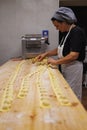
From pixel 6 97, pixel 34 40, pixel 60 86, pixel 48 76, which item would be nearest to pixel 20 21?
pixel 34 40

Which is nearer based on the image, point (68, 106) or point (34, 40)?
point (68, 106)

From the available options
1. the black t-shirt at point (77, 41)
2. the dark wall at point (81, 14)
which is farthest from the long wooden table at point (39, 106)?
the dark wall at point (81, 14)

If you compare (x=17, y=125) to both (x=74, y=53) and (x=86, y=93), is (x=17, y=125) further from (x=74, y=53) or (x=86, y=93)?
(x=86, y=93)

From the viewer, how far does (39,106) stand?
120cm

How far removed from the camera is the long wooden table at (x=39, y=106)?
96 centimetres

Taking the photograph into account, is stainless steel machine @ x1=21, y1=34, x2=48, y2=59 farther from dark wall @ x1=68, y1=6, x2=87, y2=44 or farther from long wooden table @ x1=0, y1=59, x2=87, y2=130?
dark wall @ x1=68, y1=6, x2=87, y2=44

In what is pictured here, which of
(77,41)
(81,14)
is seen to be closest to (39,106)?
(77,41)

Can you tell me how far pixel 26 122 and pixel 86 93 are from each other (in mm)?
3769

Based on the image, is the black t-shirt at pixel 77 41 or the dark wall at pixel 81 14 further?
the dark wall at pixel 81 14

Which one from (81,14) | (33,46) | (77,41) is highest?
(81,14)

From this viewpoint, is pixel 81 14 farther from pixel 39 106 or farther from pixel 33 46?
pixel 39 106

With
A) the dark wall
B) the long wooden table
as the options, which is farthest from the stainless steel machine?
the dark wall

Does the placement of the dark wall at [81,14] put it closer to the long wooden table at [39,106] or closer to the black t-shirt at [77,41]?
the black t-shirt at [77,41]

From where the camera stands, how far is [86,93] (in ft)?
15.1
